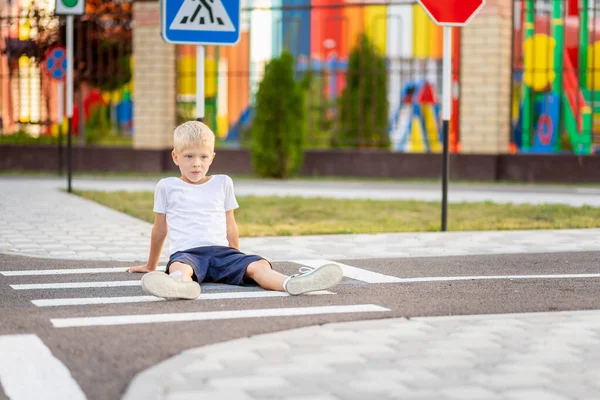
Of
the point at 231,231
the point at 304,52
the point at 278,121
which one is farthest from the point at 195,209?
the point at 304,52

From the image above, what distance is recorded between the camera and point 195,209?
7.72 m

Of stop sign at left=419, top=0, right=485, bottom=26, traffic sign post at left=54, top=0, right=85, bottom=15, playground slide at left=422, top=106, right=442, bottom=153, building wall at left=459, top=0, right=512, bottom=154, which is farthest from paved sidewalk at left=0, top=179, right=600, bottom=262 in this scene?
playground slide at left=422, top=106, right=442, bottom=153

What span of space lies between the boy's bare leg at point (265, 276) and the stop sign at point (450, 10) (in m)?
4.80

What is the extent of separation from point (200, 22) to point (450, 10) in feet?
9.69

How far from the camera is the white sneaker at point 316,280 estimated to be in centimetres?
708

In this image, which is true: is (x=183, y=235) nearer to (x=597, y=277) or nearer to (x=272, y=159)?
(x=597, y=277)

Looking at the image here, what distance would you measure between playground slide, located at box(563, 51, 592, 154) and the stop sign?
41.4ft

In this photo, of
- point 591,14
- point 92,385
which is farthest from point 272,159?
point 92,385

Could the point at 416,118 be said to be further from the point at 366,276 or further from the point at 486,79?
the point at 366,276

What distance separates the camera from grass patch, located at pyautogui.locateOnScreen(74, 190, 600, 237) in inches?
489

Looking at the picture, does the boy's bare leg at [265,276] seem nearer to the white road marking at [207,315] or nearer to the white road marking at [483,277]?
the white road marking at [207,315]

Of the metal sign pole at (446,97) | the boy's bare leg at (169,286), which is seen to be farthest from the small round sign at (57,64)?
the boy's bare leg at (169,286)

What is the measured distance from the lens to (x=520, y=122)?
2392 cm

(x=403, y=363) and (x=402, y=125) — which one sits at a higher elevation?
(x=402, y=125)
